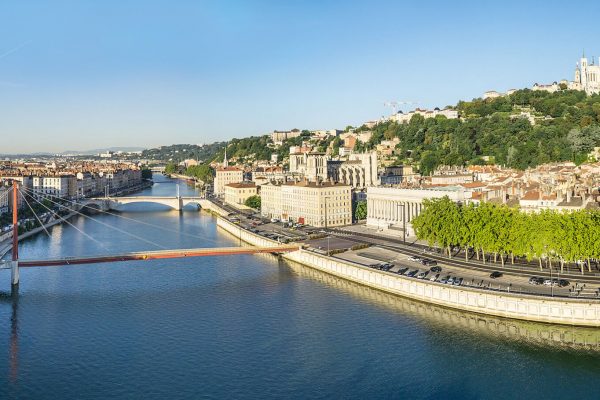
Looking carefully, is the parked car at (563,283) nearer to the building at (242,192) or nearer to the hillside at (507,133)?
the building at (242,192)

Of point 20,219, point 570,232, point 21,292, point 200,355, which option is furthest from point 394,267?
point 20,219

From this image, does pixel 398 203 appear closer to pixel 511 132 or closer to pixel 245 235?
pixel 245 235

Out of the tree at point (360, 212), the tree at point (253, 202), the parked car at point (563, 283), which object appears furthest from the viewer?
the tree at point (253, 202)

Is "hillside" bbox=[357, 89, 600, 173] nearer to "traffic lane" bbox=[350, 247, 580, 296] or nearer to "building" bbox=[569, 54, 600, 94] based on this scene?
"building" bbox=[569, 54, 600, 94]

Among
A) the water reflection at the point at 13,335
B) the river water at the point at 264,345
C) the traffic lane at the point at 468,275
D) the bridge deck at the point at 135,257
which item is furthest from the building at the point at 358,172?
the water reflection at the point at 13,335

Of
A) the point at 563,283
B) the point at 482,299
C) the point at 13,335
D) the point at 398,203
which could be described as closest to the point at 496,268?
the point at 563,283

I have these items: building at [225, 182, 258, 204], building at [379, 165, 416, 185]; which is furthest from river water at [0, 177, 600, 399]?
building at [379, 165, 416, 185]
